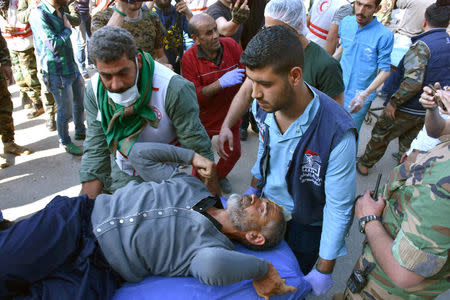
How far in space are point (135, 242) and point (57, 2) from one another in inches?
134

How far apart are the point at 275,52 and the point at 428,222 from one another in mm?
960

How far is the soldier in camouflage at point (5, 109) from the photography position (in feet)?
12.4

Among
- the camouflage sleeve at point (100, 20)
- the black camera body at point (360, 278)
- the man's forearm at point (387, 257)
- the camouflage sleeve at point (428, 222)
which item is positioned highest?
the camouflage sleeve at point (100, 20)

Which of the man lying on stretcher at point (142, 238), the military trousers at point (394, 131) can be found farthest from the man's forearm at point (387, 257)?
the military trousers at point (394, 131)

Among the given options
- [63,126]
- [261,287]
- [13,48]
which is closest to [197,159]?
[261,287]

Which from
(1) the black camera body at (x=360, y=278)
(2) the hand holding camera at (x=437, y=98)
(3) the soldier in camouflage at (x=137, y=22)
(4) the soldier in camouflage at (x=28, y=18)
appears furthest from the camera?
(4) the soldier in camouflage at (x=28, y=18)

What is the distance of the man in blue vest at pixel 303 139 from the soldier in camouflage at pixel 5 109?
354 centimetres

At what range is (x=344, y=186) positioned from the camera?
1.58 metres

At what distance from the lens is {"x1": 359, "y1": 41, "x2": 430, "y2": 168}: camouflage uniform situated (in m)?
3.03

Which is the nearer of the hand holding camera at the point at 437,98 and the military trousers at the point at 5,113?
the hand holding camera at the point at 437,98

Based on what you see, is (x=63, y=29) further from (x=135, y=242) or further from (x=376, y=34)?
(x=376, y=34)

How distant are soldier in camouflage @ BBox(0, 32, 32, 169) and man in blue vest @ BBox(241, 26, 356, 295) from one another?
3.54 m

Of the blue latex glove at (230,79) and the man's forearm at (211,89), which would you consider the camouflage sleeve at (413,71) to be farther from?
the man's forearm at (211,89)

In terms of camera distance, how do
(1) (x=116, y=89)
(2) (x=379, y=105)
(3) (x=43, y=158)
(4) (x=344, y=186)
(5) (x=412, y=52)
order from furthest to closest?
(2) (x=379, y=105), (3) (x=43, y=158), (5) (x=412, y=52), (1) (x=116, y=89), (4) (x=344, y=186)
